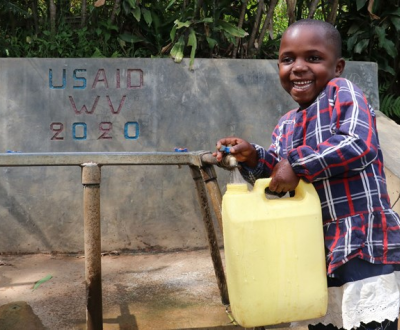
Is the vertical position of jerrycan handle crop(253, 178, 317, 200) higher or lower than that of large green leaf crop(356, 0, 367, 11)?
lower

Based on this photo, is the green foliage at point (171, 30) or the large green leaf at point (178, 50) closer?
the large green leaf at point (178, 50)

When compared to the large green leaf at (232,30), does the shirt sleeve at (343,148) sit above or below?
below

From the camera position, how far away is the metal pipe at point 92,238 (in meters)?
2.15

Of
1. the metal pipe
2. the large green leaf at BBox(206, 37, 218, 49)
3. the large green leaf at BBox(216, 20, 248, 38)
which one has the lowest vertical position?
the metal pipe

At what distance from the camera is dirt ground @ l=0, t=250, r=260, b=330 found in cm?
273

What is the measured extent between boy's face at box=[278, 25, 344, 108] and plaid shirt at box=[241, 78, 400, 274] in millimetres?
33

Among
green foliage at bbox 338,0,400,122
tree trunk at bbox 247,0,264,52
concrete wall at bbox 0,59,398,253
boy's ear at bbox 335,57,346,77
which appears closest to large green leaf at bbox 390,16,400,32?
green foliage at bbox 338,0,400,122

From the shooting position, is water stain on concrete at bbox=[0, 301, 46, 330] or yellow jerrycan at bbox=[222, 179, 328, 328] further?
water stain on concrete at bbox=[0, 301, 46, 330]

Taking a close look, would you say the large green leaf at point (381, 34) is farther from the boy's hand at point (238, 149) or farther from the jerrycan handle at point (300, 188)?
the jerrycan handle at point (300, 188)

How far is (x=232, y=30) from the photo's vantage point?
4.22m

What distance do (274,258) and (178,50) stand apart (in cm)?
284

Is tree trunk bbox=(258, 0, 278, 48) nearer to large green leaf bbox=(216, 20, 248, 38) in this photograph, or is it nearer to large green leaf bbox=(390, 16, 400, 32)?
large green leaf bbox=(216, 20, 248, 38)

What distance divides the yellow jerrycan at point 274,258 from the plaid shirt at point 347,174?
0.29 feet

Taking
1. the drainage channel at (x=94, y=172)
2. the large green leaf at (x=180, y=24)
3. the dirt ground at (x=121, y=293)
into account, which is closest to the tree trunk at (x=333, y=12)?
the large green leaf at (x=180, y=24)
